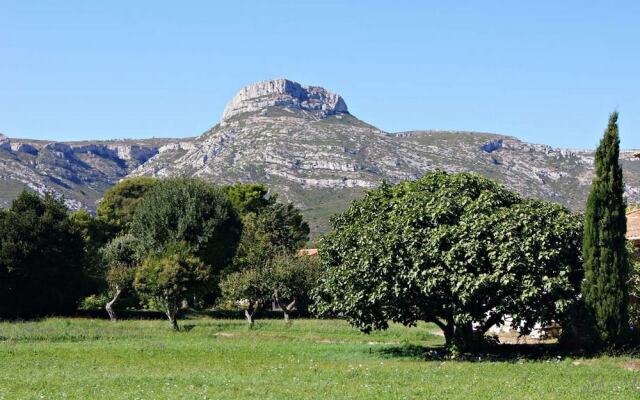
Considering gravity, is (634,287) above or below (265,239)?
below

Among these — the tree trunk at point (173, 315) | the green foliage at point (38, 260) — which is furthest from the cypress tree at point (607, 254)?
the green foliage at point (38, 260)

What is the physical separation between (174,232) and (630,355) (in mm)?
40313

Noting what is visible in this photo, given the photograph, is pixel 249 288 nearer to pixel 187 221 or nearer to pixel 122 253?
pixel 187 221

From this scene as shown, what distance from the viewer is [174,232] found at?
195 ft

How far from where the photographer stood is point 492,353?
29203 millimetres

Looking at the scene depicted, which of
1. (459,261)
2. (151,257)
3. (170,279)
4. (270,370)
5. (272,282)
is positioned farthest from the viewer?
(272,282)

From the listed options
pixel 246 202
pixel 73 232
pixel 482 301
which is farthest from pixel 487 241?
pixel 246 202

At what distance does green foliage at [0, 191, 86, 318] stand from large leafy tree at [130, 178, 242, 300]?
7.22 meters

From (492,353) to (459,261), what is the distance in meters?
5.25

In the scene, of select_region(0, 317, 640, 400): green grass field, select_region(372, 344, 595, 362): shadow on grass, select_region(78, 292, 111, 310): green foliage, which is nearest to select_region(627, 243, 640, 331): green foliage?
select_region(372, 344, 595, 362): shadow on grass

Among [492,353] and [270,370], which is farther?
[492,353]

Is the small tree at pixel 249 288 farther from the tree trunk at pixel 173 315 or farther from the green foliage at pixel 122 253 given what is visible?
the green foliage at pixel 122 253

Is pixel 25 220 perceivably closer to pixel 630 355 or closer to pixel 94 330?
pixel 94 330

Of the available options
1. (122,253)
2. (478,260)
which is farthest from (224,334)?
(122,253)
